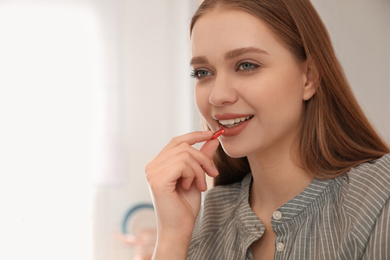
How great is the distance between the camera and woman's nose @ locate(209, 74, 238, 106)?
1136 millimetres

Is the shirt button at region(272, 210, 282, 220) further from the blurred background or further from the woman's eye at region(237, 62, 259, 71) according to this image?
the blurred background

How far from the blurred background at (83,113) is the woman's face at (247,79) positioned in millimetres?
1311

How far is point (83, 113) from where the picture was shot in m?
2.66

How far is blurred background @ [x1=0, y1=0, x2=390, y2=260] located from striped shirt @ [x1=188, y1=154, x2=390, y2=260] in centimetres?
116

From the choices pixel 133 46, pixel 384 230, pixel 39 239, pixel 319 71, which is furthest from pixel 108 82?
pixel 384 230

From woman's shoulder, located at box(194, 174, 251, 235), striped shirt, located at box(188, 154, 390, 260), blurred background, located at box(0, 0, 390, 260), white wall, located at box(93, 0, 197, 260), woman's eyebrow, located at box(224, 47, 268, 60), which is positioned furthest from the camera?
white wall, located at box(93, 0, 197, 260)

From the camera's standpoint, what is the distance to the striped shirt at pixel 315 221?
1007 millimetres

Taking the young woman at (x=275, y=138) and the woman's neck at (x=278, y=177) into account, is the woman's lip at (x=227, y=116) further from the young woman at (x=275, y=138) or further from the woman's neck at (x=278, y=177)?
the woman's neck at (x=278, y=177)

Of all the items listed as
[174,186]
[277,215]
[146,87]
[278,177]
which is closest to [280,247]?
Answer: [277,215]

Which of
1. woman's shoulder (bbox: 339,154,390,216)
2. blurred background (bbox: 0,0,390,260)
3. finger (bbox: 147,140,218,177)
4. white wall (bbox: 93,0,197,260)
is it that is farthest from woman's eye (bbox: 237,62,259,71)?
white wall (bbox: 93,0,197,260)

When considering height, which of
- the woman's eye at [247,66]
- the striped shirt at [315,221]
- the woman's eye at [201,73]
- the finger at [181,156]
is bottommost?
the striped shirt at [315,221]

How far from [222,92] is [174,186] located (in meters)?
0.25

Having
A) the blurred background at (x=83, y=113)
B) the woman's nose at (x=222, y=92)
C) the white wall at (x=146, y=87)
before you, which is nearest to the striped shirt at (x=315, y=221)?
the woman's nose at (x=222, y=92)

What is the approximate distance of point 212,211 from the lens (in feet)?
4.57
